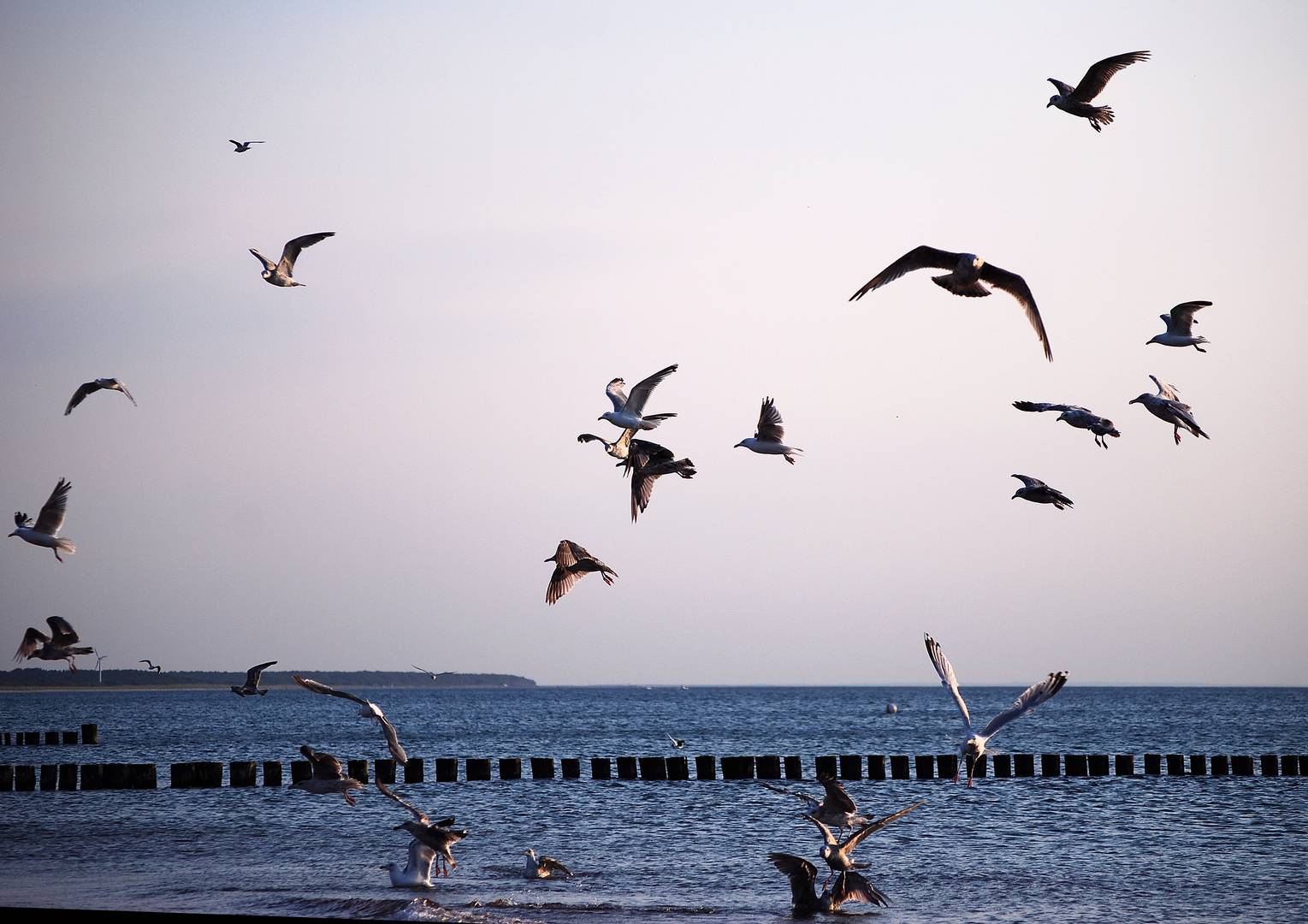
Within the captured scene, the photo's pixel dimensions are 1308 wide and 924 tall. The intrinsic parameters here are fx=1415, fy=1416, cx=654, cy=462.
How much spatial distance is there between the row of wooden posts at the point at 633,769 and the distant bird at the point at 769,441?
1925cm

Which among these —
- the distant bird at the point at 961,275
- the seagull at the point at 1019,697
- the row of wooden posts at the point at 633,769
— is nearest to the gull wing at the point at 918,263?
the distant bird at the point at 961,275

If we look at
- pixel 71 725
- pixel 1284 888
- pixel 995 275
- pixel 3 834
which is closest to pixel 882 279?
pixel 995 275

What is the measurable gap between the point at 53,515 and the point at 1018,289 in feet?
41.1

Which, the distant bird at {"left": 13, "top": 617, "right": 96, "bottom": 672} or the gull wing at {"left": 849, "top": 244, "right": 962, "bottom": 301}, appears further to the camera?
the distant bird at {"left": 13, "top": 617, "right": 96, "bottom": 672}

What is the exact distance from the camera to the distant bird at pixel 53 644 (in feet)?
70.6

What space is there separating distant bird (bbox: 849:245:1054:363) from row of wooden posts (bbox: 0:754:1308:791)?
76.3ft

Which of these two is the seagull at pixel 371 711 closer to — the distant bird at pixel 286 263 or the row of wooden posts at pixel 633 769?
the distant bird at pixel 286 263

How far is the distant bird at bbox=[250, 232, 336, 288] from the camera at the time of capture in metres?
19.5

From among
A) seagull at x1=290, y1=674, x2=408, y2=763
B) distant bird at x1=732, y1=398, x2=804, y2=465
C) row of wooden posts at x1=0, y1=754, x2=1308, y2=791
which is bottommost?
row of wooden posts at x1=0, y1=754, x2=1308, y2=791

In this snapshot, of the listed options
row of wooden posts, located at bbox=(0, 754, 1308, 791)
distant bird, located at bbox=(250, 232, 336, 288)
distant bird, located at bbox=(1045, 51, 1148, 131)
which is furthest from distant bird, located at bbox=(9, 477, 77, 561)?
row of wooden posts, located at bbox=(0, 754, 1308, 791)

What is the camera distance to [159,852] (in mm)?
24969

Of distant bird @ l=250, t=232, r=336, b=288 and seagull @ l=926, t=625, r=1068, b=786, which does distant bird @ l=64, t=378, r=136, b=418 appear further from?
seagull @ l=926, t=625, r=1068, b=786

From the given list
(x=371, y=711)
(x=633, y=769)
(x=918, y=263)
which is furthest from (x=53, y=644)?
(x=633, y=769)

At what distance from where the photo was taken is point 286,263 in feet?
64.3
